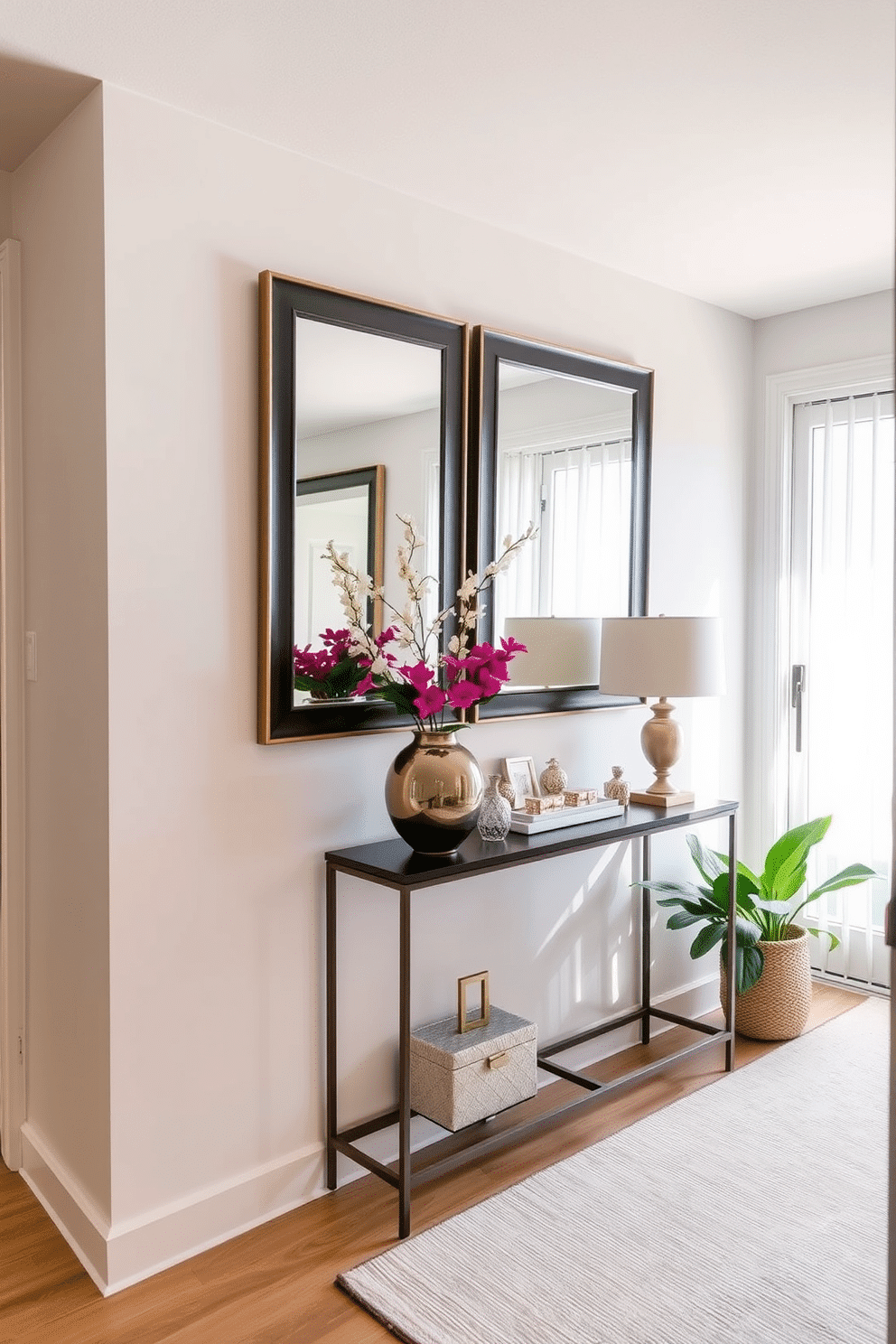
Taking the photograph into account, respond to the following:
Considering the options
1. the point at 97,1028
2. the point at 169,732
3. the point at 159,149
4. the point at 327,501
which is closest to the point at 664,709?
the point at 327,501

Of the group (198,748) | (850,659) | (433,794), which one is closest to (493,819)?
(433,794)

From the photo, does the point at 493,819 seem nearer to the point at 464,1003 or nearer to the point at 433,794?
the point at 433,794

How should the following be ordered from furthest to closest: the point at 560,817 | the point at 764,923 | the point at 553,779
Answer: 1. the point at 764,923
2. the point at 553,779
3. the point at 560,817

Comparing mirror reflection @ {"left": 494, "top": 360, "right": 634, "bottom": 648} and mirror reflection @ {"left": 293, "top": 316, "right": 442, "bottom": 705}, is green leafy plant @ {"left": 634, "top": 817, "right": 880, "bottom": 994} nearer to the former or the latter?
mirror reflection @ {"left": 494, "top": 360, "right": 634, "bottom": 648}

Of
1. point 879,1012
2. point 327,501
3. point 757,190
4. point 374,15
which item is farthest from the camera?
point 879,1012

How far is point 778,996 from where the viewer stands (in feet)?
10.8

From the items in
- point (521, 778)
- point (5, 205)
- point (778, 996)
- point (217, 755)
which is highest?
point (5, 205)

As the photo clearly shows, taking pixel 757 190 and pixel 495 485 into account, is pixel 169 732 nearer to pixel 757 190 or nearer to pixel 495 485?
pixel 495 485

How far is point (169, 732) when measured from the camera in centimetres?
223

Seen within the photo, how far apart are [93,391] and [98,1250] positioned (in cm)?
183

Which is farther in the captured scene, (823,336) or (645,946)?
(823,336)

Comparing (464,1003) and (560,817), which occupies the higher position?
(560,817)

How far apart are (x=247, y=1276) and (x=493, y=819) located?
115 cm

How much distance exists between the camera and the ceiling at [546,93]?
6.15ft
